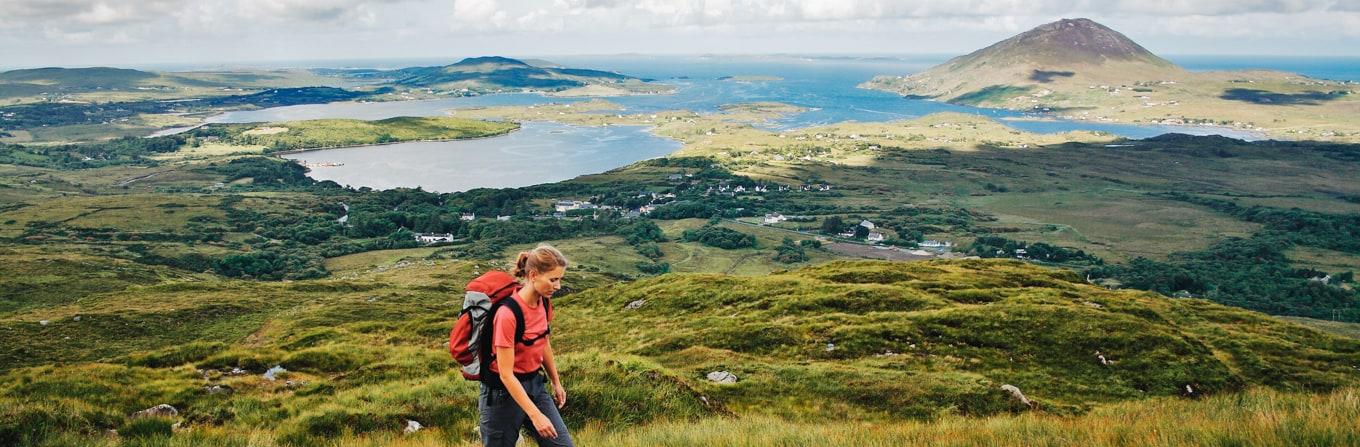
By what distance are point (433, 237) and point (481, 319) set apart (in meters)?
153

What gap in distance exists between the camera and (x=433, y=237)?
15362 centimetres

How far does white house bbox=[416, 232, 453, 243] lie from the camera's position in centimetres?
15100

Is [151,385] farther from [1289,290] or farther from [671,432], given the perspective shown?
[1289,290]

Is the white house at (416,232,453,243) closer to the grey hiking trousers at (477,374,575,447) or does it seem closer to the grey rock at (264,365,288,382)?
the grey rock at (264,365,288,382)

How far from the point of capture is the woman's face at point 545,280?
804cm

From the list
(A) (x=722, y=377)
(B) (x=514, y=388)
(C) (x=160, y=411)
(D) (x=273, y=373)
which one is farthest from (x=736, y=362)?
(B) (x=514, y=388)

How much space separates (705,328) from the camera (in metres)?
33.3

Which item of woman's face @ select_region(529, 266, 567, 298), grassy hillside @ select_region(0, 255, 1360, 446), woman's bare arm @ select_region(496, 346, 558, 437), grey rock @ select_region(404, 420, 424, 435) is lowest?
grassy hillside @ select_region(0, 255, 1360, 446)

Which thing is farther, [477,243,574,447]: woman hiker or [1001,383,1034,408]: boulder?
[1001,383,1034,408]: boulder

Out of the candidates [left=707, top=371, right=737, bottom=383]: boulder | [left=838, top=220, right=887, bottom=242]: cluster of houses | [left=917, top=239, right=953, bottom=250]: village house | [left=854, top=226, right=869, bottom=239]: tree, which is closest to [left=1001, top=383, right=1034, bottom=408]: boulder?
[left=707, top=371, right=737, bottom=383]: boulder

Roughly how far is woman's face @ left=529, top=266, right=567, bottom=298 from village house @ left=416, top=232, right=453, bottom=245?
149 meters

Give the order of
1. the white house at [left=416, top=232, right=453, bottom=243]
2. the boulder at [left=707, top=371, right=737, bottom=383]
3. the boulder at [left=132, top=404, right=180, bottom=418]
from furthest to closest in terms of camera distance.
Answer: the white house at [left=416, top=232, right=453, bottom=243], the boulder at [left=707, top=371, right=737, bottom=383], the boulder at [left=132, top=404, right=180, bottom=418]

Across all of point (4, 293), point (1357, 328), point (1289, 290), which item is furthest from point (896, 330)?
point (1289, 290)

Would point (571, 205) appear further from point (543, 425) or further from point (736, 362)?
point (543, 425)
